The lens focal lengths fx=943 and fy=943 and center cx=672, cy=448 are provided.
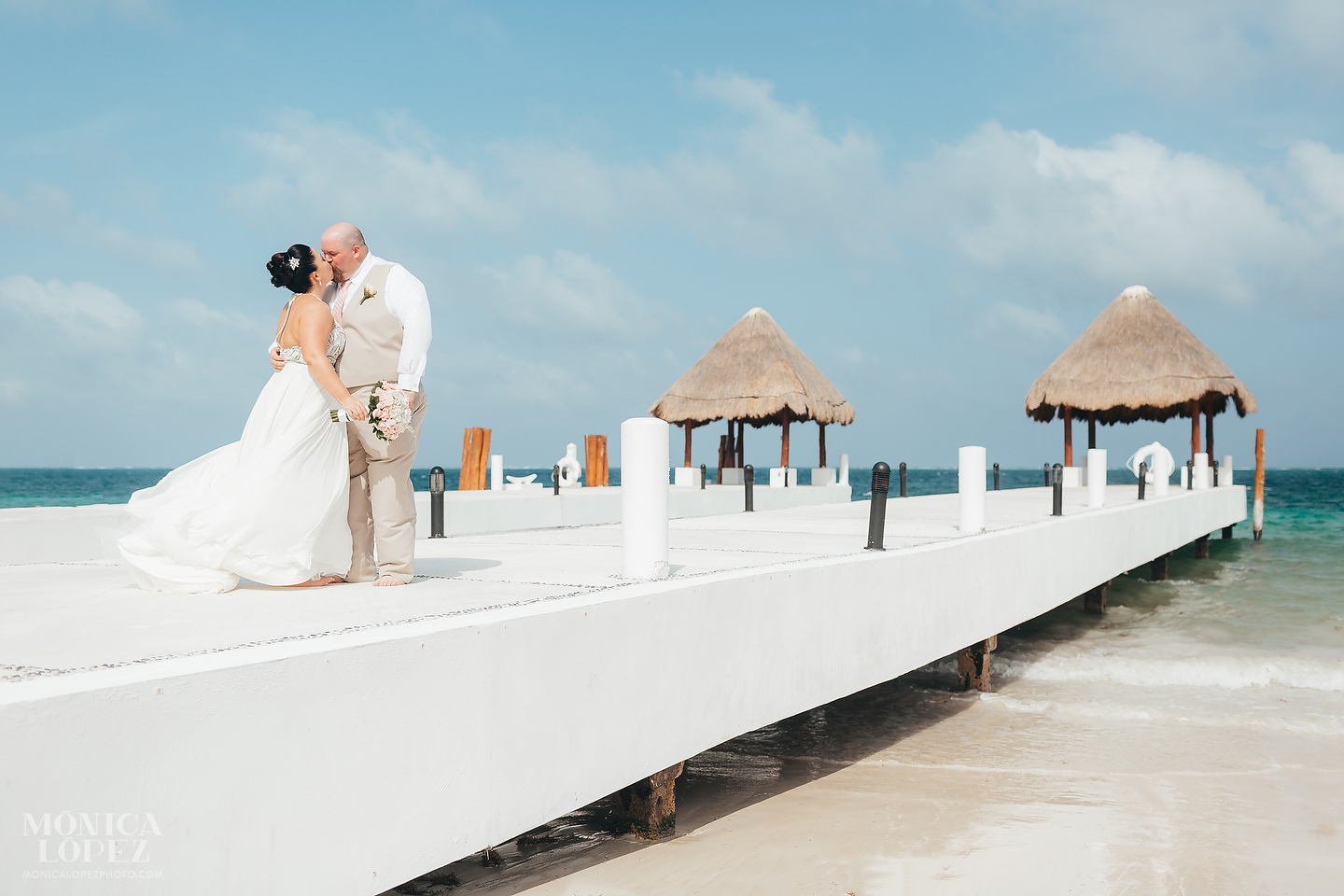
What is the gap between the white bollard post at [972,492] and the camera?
838 cm

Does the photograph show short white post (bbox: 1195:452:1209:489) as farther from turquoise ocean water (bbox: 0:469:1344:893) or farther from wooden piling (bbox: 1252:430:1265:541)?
wooden piling (bbox: 1252:430:1265:541)

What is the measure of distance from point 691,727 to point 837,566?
5.30ft

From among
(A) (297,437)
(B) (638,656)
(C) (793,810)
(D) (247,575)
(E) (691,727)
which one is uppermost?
(A) (297,437)

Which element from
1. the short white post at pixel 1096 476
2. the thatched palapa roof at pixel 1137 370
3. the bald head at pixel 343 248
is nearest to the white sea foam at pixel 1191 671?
the short white post at pixel 1096 476

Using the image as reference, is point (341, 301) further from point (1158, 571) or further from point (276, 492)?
point (1158, 571)

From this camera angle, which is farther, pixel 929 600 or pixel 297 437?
pixel 929 600

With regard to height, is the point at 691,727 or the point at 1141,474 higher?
the point at 1141,474

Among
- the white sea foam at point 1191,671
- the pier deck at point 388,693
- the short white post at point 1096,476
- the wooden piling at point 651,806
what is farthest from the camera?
the short white post at point 1096,476

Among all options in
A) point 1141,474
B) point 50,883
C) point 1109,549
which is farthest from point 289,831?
point 1141,474

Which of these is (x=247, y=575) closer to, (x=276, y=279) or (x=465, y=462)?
(x=276, y=279)

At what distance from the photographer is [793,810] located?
5.89 m

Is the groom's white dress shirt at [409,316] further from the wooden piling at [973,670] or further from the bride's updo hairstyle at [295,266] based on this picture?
the wooden piling at [973,670]

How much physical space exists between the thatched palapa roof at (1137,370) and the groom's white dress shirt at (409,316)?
22.9 metres

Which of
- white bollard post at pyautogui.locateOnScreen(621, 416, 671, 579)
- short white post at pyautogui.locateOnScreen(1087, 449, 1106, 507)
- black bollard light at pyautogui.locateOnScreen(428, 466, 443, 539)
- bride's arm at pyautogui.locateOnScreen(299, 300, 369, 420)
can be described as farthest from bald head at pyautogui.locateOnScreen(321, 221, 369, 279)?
short white post at pyautogui.locateOnScreen(1087, 449, 1106, 507)
